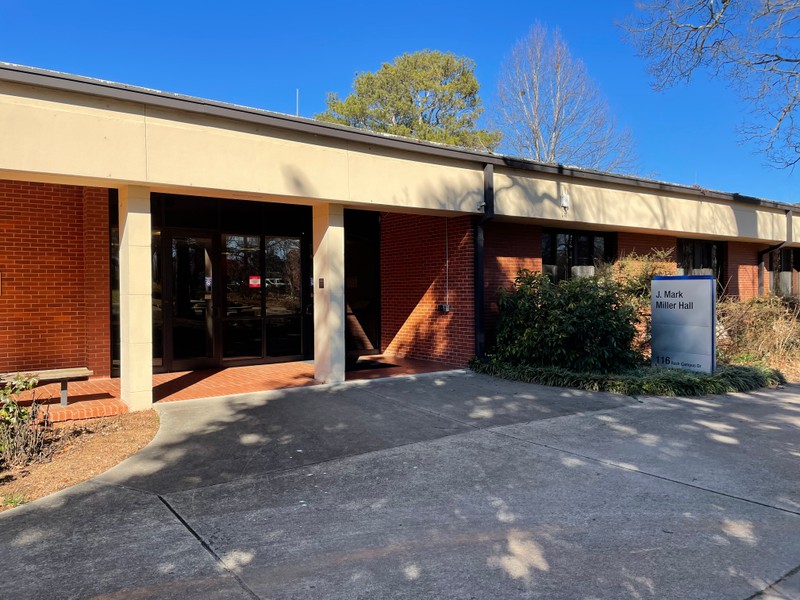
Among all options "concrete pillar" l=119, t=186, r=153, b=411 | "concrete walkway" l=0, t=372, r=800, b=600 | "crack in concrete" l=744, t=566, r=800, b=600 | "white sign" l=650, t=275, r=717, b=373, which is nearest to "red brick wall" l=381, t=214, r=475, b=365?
"white sign" l=650, t=275, r=717, b=373

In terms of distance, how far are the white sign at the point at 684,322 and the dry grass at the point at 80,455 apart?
8175 millimetres

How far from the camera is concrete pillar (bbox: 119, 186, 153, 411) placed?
702 centimetres

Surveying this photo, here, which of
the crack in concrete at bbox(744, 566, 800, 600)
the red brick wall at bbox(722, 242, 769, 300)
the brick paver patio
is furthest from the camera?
the red brick wall at bbox(722, 242, 769, 300)

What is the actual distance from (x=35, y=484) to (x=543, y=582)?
4.18 metres

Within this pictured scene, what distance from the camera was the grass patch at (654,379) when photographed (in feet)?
27.8

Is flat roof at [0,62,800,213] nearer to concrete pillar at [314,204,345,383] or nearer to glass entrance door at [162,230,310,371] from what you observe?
concrete pillar at [314,204,345,383]

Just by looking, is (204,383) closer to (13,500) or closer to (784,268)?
(13,500)

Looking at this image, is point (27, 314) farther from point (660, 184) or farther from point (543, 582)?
point (660, 184)

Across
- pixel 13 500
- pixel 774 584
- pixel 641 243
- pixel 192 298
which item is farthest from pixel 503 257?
pixel 13 500

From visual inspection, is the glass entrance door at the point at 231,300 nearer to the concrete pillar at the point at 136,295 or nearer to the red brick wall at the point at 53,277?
the red brick wall at the point at 53,277

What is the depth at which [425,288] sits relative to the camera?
38.6 ft

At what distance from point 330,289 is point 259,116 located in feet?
8.83

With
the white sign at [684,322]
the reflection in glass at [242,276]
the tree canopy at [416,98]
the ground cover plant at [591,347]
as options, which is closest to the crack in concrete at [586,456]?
the ground cover plant at [591,347]

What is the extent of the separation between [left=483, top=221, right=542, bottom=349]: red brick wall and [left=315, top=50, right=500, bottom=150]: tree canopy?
67.0 feet
